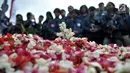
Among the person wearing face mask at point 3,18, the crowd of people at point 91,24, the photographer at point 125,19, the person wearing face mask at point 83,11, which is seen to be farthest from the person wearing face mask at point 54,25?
the photographer at point 125,19

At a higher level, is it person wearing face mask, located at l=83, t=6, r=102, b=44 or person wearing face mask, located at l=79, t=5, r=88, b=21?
person wearing face mask, located at l=79, t=5, r=88, b=21

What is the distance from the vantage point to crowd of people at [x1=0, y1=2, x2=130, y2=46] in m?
11.4

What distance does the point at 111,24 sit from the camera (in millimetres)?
11367

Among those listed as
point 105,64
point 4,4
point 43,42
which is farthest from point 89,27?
point 105,64

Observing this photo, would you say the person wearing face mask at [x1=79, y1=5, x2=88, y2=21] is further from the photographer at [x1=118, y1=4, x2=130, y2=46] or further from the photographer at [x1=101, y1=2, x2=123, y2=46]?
the photographer at [x1=118, y1=4, x2=130, y2=46]

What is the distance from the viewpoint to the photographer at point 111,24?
1134 cm

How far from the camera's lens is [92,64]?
3070 millimetres

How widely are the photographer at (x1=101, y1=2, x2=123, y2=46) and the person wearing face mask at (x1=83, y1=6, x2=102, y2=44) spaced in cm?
23

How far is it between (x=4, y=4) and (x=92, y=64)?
10.6 meters

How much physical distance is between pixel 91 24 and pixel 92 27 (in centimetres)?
9

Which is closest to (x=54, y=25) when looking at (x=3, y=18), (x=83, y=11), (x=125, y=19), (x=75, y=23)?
(x=75, y=23)

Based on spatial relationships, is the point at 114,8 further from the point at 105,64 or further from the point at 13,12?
the point at 105,64

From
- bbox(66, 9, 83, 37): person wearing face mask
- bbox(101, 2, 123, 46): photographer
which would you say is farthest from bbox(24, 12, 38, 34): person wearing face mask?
bbox(101, 2, 123, 46): photographer

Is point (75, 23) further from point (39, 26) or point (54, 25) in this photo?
point (39, 26)
